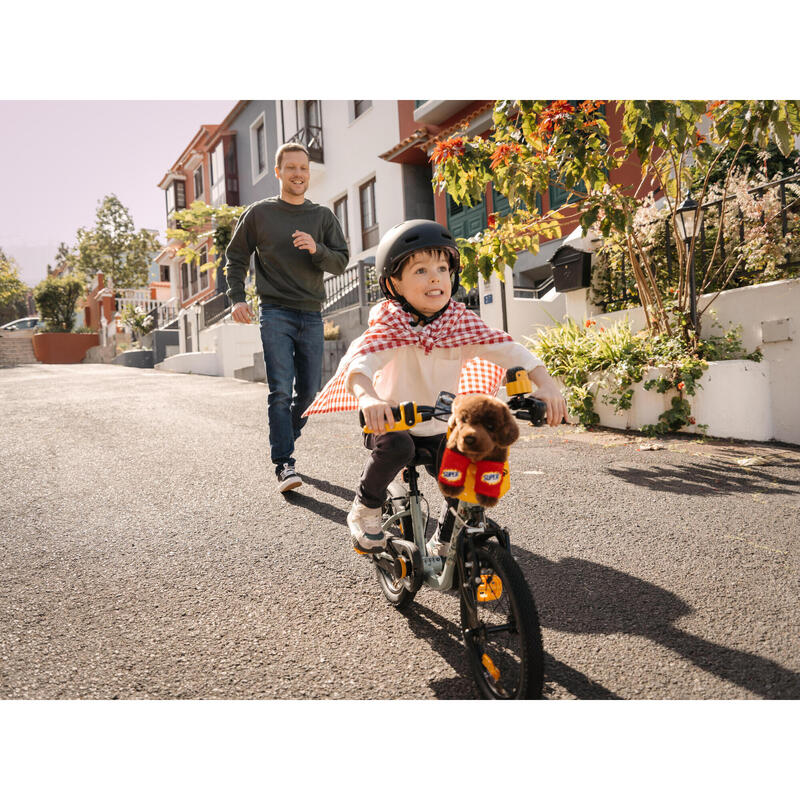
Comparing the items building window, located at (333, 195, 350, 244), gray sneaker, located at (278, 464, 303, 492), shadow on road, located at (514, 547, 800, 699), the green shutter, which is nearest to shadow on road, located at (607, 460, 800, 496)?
shadow on road, located at (514, 547, 800, 699)

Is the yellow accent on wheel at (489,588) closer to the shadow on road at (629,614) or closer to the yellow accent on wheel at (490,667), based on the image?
the yellow accent on wheel at (490,667)

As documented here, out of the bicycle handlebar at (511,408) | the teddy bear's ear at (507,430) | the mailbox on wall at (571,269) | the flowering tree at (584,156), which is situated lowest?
the teddy bear's ear at (507,430)

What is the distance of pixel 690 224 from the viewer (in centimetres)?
607

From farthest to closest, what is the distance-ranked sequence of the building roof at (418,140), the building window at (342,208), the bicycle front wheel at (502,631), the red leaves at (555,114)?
the building window at (342,208), the building roof at (418,140), the red leaves at (555,114), the bicycle front wheel at (502,631)

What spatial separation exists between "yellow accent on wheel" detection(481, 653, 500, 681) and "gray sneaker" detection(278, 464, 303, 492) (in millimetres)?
2241

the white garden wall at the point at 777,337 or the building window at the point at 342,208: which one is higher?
the building window at the point at 342,208

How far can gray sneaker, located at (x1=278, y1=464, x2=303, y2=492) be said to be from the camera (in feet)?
12.5

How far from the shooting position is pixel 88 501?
→ 12.6 feet

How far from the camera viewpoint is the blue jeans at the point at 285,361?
13.0 feet

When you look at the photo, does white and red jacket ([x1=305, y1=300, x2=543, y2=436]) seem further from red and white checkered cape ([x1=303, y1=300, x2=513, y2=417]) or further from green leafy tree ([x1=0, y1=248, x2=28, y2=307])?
green leafy tree ([x1=0, y1=248, x2=28, y2=307])

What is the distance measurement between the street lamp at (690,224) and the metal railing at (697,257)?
0.11m

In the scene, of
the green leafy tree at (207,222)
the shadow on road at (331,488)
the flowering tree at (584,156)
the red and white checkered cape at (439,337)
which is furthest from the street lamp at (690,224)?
the green leafy tree at (207,222)

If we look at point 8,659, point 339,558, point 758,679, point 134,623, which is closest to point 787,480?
point 758,679

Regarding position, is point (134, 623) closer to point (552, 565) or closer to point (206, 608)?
point (206, 608)
